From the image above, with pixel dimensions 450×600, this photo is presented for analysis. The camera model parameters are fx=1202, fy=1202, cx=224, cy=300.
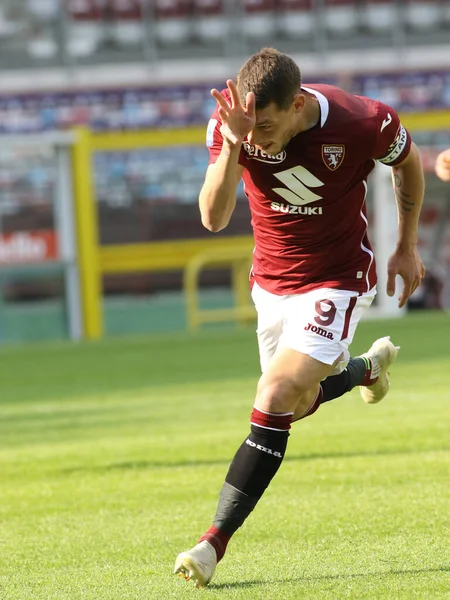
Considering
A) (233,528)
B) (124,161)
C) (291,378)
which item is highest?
(291,378)

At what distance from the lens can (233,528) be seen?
418cm

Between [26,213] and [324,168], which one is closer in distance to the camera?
[324,168]

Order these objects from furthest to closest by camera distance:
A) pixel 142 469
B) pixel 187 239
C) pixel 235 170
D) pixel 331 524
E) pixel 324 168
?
pixel 187 239, pixel 142 469, pixel 331 524, pixel 324 168, pixel 235 170

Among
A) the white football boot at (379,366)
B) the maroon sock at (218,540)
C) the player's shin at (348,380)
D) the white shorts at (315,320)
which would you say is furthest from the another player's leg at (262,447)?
the white football boot at (379,366)

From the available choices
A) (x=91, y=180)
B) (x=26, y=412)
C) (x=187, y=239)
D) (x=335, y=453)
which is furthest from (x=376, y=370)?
(x=187, y=239)

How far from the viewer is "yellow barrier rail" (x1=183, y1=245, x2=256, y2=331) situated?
78.3 ft

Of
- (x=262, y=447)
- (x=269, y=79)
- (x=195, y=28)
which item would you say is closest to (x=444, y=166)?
(x=269, y=79)

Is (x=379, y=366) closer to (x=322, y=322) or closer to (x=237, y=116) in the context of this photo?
(x=322, y=322)

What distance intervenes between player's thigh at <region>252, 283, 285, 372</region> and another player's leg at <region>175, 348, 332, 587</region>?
0.49 meters

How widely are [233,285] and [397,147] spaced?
66.2ft

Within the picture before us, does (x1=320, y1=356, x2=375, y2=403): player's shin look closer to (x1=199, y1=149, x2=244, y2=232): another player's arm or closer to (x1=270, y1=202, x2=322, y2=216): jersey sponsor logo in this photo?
(x1=270, y1=202, x2=322, y2=216): jersey sponsor logo

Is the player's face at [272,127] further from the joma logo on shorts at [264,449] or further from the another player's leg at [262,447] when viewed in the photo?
the joma logo on shorts at [264,449]

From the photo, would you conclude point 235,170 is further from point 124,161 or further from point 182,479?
point 124,161

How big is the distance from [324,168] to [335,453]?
2.80 meters
